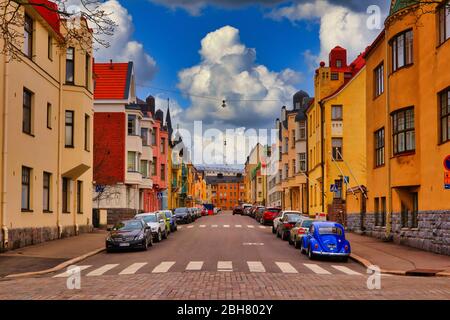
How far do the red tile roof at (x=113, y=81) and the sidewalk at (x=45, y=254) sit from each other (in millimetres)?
24248

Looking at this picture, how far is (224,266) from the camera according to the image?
21.7 meters

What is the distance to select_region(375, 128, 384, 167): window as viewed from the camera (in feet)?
112

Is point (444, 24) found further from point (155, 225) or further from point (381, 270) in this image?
point (155, 225)

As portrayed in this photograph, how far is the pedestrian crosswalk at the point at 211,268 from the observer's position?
20.2 meters

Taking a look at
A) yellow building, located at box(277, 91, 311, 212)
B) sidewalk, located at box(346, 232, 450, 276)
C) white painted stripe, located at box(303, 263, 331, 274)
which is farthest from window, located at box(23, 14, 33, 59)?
yellow building, located at box(277, 91, 311, 212)

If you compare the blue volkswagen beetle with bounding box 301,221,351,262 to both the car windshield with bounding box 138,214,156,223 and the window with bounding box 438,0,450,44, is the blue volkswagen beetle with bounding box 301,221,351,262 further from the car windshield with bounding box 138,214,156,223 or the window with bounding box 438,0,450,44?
the car windshield with bounding box 138,214,156,223

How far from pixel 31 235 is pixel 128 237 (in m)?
4.59

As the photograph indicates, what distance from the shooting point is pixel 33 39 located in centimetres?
3050

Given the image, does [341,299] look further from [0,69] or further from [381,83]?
[381,83]

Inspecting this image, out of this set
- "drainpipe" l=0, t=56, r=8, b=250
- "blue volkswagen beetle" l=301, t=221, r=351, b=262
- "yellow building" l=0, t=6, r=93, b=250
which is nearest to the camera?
"blue volkswagen beetle" l=301, t=221, r=351, b=262

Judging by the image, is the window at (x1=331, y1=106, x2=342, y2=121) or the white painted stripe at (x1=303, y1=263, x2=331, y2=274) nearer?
the white painted stripe at (x1=303, y1=263, x2=331, y2=274)

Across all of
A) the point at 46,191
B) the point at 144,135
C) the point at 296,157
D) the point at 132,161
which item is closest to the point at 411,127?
the point at 46,191

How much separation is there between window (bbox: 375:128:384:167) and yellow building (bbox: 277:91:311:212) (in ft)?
88.6
